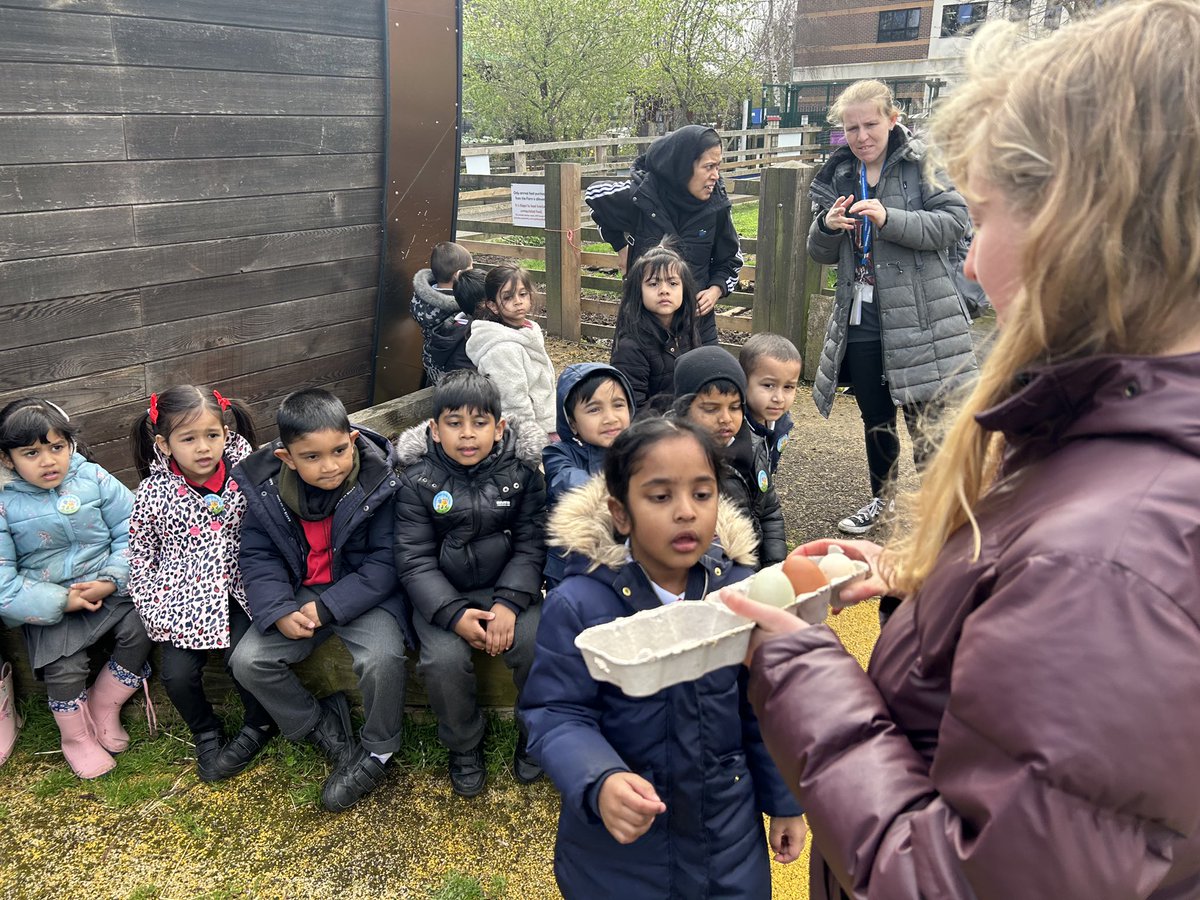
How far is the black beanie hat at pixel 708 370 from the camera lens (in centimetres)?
320

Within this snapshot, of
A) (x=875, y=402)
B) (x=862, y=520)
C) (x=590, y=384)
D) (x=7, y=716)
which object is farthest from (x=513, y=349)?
(x=7, y=716)

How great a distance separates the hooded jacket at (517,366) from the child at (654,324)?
49cm

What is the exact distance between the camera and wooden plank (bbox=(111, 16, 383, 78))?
12.7 feet

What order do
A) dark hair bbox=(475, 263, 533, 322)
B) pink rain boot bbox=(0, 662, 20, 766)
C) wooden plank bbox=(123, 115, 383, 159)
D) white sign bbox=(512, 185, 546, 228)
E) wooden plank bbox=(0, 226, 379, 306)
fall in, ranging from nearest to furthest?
pink rain boot bbox=(0, 662, 20, 766), wooden plank bbox=(0, 226, 379, 306), wooden plank bbox=(123, 115, 383, 159), dark hair bbox=(475, 263, 533, 322), white sign bbox=(512, 185, 546, 228)

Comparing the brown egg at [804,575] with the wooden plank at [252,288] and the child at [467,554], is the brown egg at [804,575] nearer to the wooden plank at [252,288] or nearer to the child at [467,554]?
the child at [467,554]

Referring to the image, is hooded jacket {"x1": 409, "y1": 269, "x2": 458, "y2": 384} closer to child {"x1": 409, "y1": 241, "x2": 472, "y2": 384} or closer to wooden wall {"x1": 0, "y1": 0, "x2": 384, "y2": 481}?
child {"x1": 409, "y1": 241, "x2": 472, "y2": 384}

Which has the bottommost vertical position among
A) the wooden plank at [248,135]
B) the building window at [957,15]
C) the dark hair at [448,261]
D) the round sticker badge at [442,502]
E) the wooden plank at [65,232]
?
the round sticker badge at [442,502]

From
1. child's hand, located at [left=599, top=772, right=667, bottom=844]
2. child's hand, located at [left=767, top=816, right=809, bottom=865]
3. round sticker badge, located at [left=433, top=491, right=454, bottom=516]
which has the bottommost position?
child's hand, located at [left=767, top=816, right=809, bottom=865]

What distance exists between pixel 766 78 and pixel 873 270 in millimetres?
39315

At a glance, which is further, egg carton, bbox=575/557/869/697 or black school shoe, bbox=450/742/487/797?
black school shoe, bbox=450/742/487/797

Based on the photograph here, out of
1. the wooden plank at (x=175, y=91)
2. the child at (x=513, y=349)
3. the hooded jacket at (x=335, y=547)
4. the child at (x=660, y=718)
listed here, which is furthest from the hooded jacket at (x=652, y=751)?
the wooden plank at (x=175, y=91)

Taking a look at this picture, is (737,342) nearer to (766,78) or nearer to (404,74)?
(404,74)

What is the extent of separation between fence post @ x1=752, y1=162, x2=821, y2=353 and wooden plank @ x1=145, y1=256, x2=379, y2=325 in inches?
127

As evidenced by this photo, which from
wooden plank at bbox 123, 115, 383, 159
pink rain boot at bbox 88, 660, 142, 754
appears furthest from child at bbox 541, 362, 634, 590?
wooden plank at bbox 123, 115, 383, 159
